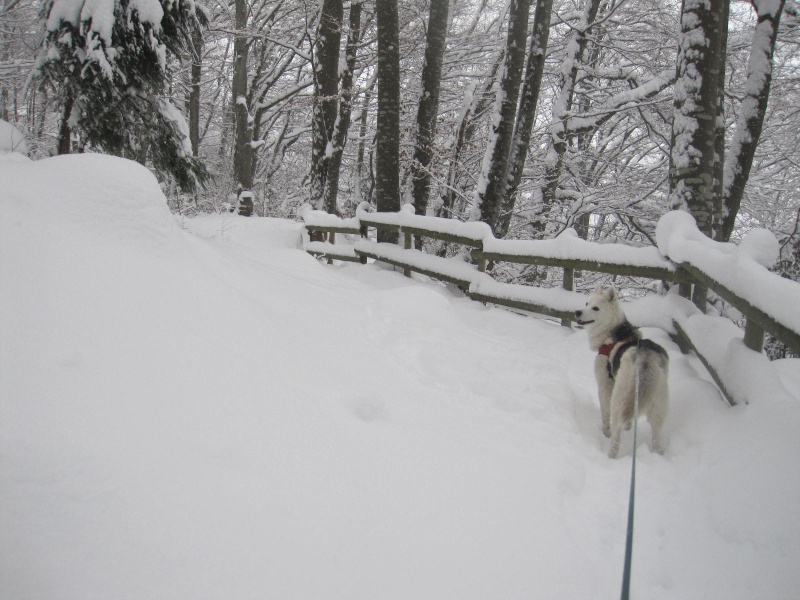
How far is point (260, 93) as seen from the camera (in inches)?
647

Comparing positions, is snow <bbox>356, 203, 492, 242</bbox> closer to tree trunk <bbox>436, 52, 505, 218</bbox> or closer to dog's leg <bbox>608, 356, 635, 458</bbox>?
tree trunk <bbox>436, 52, 505, 218</bbox>


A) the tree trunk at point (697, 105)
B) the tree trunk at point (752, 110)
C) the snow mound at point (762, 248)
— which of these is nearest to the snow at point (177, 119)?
the tree trunk at point (697, 105)

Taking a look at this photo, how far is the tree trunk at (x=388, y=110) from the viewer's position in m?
7.84

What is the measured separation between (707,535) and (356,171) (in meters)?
17.2

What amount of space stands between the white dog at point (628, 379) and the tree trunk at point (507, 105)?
443 centimetres

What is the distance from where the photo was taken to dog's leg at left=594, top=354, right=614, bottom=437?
3.25 metres

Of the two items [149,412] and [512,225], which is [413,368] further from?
[512,225]

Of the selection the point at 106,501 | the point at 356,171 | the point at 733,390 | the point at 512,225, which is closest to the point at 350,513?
the point at 106,501

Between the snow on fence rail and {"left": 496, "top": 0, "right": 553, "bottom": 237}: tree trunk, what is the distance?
1.89m

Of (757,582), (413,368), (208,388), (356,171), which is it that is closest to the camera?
(757,582)

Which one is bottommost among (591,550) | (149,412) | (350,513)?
(591,550)

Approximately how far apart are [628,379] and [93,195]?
394cm

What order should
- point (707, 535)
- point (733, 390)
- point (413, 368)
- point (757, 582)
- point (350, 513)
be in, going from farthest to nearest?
point (413, 368) → point (733, 390) → point (707, 535) → point (350, 513) → point (757, 582)

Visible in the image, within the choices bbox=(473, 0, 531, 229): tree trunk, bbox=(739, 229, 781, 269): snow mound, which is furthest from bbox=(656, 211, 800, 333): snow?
bbox=(473, 0, 531, 229): tree trunk
